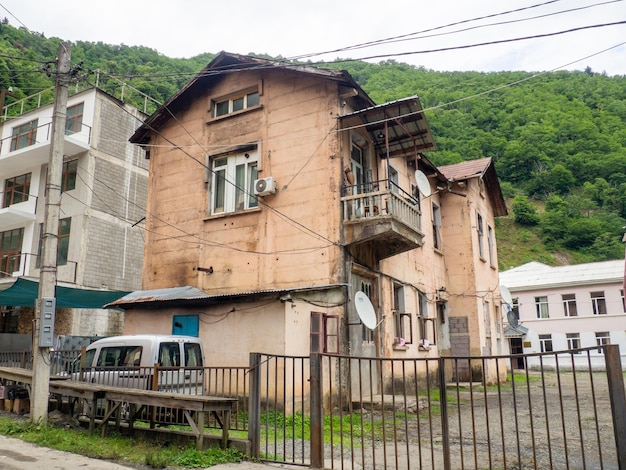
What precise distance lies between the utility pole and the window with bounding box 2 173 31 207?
54.8 feet

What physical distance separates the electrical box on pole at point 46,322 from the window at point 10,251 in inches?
661

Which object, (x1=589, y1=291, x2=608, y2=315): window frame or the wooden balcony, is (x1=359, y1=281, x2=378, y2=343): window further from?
(x1=589, y1=291, x2=608, y2=315): window frame

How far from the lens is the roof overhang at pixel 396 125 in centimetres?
1307

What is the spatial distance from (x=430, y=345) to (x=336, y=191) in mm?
8154

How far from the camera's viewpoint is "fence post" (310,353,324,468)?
21.5ft

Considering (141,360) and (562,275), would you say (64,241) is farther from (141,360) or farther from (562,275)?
(562,275)

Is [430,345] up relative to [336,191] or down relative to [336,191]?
down

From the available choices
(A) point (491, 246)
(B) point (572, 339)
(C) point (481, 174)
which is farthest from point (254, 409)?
(B) point (572, 339)

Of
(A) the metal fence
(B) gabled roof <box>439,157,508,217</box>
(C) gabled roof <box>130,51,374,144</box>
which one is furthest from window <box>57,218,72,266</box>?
(B) gabled roof <box>439,157,508,217</box>

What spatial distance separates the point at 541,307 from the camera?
40.2 m

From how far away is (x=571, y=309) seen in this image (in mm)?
38531

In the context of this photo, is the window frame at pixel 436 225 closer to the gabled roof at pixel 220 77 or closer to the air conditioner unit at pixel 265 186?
the gabled roof at pixel 220 77

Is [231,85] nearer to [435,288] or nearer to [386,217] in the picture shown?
[386,217]

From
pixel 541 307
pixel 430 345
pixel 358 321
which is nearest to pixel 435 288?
pixel 430 345
